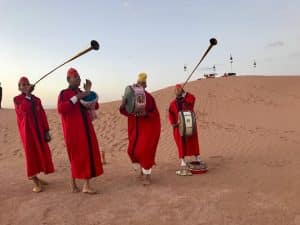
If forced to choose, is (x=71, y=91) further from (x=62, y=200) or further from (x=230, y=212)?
(x=230, y=212)

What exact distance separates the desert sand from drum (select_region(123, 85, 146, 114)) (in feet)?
4.56

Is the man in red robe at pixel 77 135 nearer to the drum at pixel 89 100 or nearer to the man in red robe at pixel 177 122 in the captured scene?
the drum at pixel 89 100

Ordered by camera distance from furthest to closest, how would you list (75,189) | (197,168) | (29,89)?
(197,168) < (29,89) < (75,189)

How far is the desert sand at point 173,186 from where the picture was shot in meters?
5.04

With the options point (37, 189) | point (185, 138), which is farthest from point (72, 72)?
point (185, 138)

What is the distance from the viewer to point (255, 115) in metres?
18.5

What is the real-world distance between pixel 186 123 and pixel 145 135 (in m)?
1.12

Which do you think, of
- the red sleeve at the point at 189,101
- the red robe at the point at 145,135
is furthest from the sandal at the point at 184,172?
the red sleeve at the point at 189,101

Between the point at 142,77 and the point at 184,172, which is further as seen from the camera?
the point at 184,172

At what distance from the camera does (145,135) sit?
686 cm

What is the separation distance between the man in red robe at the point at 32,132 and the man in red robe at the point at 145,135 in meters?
1.52

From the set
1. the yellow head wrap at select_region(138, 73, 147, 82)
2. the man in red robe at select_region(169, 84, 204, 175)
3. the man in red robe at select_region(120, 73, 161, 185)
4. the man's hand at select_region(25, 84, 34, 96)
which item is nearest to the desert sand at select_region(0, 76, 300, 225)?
the man in red robe at select_region(120, 73, 161, 185)

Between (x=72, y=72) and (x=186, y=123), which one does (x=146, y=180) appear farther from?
(x=72, y=72)

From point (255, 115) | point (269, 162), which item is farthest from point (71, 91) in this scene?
point (255, 115)
